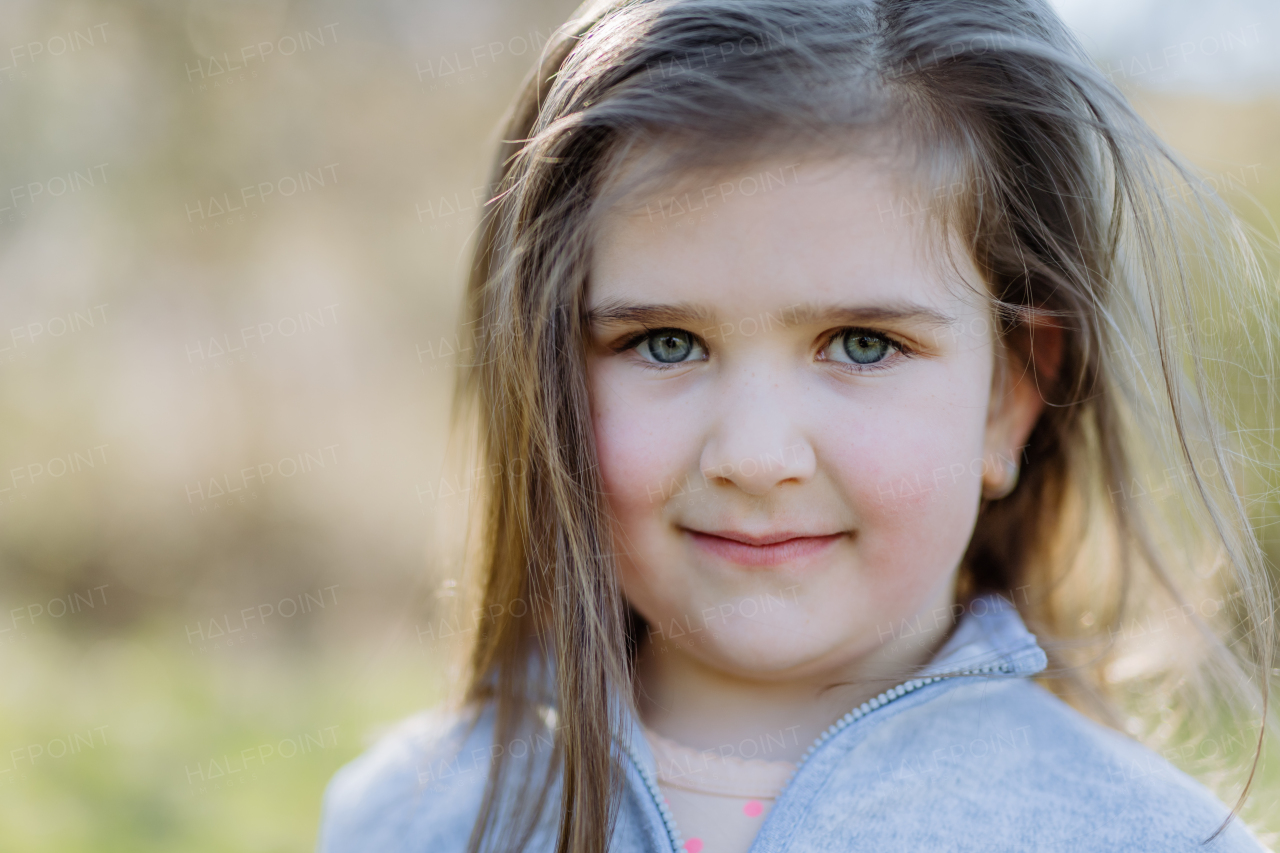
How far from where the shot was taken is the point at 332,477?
16.8 feet

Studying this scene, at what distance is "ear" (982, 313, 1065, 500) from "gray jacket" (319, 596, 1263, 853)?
0.72 ft

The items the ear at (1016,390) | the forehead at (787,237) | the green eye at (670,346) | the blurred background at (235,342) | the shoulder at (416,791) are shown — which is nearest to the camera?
the forehead at (787,237)

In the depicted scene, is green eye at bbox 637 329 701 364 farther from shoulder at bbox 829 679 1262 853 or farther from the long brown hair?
shoulder at bbox 829 679 1262 853

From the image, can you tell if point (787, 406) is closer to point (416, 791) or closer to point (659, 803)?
point (659, 803)

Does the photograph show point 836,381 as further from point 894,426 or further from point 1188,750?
point 1188,750

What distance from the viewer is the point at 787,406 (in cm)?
118

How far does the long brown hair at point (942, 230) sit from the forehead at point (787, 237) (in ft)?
0.12

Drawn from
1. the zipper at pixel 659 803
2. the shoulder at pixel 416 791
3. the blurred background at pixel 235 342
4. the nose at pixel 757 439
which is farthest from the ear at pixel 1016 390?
the blurred background at pixel 235 342

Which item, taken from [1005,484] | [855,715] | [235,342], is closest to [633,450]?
[855,715]

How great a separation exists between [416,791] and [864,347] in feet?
3.40

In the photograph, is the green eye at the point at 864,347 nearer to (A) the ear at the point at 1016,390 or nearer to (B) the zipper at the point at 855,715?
(A) the ear at the point at 1016,390

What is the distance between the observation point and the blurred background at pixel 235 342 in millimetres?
3648

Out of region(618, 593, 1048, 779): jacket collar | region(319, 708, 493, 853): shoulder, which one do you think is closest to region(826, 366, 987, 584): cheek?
region(618, 593, 1048, 779): jacket collar

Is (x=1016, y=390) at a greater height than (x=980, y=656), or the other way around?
(x=1016, y=390)
